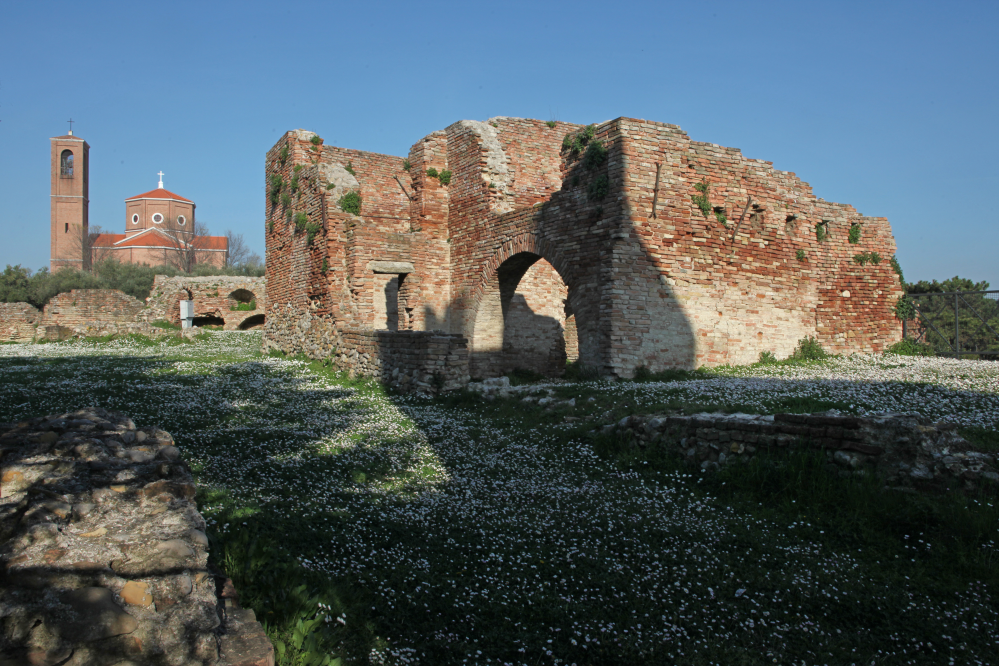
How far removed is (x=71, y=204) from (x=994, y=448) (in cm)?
7489

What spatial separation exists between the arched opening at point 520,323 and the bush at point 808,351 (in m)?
5.15

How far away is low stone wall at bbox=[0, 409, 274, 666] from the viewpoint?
157 centimetres

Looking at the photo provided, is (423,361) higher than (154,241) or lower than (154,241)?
lower

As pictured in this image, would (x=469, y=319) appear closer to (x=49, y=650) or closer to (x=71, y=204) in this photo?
(x=49, y=650)

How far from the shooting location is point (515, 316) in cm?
1456

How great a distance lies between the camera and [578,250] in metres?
11.3

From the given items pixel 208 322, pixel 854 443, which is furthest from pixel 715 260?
pixel 208 322

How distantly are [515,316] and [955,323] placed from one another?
10.5m

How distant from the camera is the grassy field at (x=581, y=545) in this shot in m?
2.86

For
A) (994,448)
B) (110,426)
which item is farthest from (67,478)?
(994,448)

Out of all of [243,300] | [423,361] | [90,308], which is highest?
[243,300]

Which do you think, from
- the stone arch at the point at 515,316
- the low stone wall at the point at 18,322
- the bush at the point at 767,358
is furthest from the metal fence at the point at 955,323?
the low stone wall at the point at 18,322

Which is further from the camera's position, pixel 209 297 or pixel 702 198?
pixel 209 297

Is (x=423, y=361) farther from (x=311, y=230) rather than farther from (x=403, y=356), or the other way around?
(x=311, y=230)
